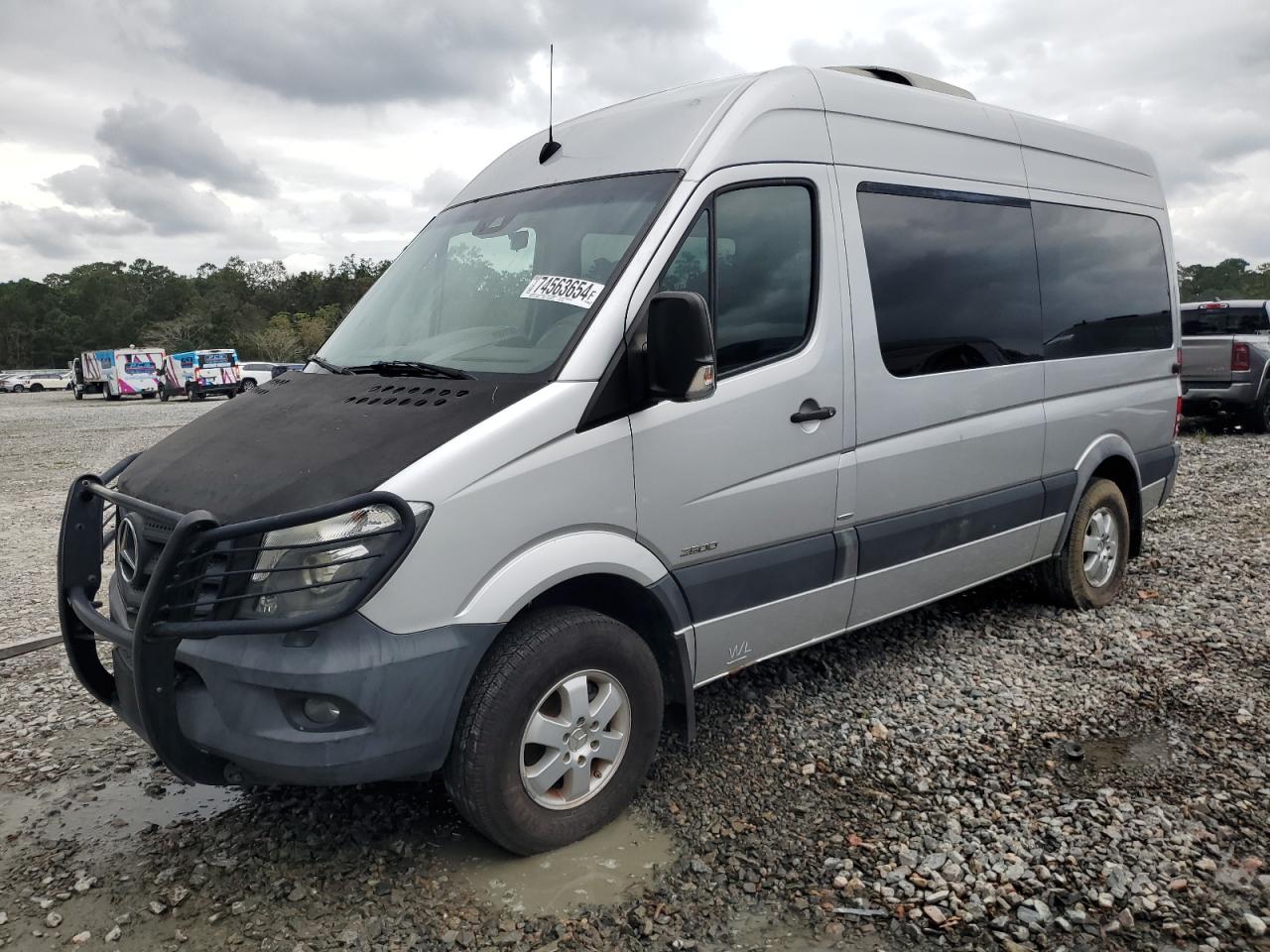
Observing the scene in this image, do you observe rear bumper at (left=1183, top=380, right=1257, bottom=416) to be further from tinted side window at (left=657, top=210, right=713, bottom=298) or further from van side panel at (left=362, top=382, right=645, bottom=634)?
van side panel at (left=362, top=382, right=645, bottom=634)

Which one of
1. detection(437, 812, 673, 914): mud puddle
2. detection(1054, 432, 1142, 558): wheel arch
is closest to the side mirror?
detection(437, 812, 673, 914): mud puddle

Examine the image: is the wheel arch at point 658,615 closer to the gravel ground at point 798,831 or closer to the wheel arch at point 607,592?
the wheel arch at point 607,592

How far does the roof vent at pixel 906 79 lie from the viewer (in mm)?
4711

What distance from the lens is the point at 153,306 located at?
105312 mm

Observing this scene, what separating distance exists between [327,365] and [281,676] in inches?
61.6

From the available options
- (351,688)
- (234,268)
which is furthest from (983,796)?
(234,268)

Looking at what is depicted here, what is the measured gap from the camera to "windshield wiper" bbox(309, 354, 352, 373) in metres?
3.81

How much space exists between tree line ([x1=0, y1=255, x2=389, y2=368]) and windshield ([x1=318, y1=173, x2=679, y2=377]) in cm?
8036

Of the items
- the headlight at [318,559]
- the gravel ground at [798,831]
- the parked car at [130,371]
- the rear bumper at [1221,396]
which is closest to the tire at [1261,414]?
the rear bumper at [1221,396]

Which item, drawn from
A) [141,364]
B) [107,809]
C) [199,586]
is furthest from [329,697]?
[141,364]

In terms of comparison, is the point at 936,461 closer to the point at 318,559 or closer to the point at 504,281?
the point at 504,281

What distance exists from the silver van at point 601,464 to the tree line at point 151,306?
80624 millimetres

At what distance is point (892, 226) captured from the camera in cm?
428

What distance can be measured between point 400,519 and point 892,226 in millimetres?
2626
